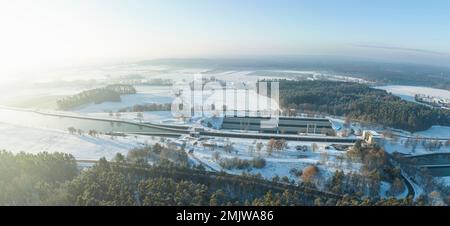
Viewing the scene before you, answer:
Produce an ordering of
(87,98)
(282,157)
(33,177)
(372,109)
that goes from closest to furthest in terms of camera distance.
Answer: (33,177), (282,157), (372,109), (87,98)

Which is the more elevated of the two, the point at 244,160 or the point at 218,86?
the point at 218,86

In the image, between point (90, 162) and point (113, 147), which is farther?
point (113, 147)

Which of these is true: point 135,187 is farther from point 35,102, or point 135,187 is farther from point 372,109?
point 35,102

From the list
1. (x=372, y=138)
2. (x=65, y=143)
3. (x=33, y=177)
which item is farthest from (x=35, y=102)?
(x=372, y=138)

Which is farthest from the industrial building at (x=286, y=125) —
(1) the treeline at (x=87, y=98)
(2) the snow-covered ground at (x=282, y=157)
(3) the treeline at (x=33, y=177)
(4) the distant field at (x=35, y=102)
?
(4) the distant field at (x=35, y=102)

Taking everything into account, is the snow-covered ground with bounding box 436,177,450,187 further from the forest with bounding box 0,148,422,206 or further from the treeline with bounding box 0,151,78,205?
the treeline with bounding box 0,151,78,205

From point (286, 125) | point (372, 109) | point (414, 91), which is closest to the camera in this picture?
point (286, 125)
